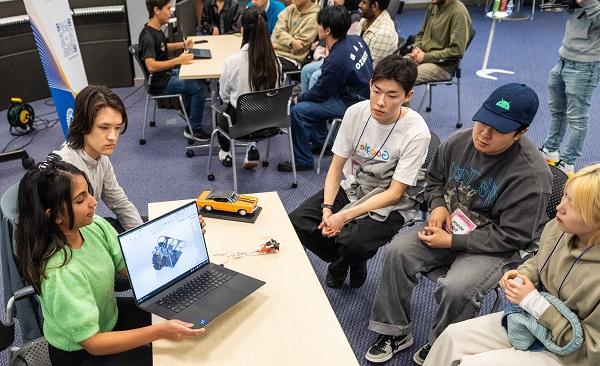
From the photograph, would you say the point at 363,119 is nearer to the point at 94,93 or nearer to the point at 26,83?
the point at 94,93

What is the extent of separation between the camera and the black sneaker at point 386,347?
2207mm

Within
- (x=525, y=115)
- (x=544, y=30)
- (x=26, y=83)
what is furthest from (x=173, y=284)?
(x=544, y=30)

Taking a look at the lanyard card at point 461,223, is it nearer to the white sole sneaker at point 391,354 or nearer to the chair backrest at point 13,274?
the white sole sneaker at point 391,354

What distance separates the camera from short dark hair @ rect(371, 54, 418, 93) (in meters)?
2.18

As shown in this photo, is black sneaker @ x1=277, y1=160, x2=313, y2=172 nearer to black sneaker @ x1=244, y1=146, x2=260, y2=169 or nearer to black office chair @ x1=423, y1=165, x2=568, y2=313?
black sneaker @ x1=244, y1=146, x2=260, y2=169

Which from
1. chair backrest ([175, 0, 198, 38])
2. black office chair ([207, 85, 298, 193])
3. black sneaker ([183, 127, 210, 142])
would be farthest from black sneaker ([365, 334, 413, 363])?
chair backrest ([175, 0, 198, 38])

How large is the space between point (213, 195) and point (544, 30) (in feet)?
24.0

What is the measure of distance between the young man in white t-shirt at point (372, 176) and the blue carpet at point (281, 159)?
1.21 feet

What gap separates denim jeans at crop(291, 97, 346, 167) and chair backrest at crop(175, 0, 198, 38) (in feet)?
A: 5.45

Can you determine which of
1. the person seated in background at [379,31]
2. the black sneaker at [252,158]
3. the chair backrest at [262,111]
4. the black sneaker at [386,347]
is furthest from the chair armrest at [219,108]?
the black sneaker at [386,347]

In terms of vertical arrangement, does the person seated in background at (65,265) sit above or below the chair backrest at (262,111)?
above

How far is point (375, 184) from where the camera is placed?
2416 mm

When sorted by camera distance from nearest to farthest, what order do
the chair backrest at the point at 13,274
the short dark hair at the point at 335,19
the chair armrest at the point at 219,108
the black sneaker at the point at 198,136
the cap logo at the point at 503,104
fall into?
the chair backrest at the point at 13,274 < the cap logo at the point at 503,104 < the short dark hair at the point at 335,19 < the chair armrest at the point at 219,108 < the black sneaker at the point at 198,136

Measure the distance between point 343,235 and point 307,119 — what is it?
5.43 ft
